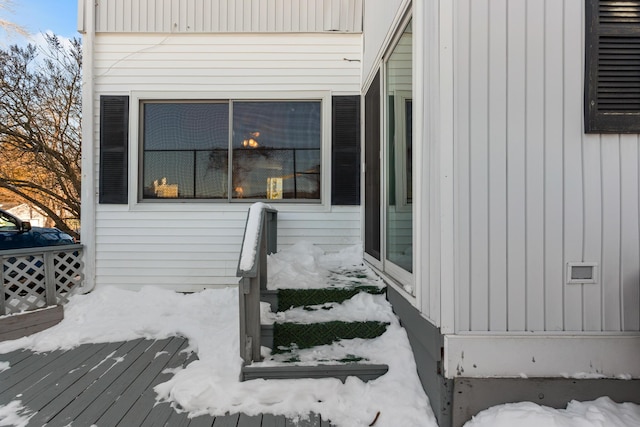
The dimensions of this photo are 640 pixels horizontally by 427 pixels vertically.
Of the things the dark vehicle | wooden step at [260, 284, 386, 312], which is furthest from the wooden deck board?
the dark vehicle

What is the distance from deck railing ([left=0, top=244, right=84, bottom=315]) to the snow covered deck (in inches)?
28.1

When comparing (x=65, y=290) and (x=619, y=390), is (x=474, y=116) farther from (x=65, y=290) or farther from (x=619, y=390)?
(x=65, y=290)

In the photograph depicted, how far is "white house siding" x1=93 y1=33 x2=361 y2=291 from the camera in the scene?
4031 mm

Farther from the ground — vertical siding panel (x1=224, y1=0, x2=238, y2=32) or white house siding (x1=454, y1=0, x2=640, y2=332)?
vertical siding panel (x1=224, y1=0, x2=238, y2=32)

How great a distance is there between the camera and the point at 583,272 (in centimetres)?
177

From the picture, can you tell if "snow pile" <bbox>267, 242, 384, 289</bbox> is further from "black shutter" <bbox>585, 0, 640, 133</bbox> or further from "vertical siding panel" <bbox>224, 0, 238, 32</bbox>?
"vertical siding panel" <bbox>224, 0, 238, 32</bbox>

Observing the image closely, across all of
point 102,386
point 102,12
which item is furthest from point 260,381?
point 102,12

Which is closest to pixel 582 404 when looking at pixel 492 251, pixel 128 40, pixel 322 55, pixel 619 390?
pixel 619 390

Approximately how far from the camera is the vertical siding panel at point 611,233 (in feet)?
5.81

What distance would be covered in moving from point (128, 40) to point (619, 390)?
521 centimetres

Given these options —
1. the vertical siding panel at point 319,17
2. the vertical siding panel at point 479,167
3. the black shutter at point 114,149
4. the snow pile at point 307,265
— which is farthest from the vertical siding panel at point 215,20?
the vertical siding panel at point 479,167

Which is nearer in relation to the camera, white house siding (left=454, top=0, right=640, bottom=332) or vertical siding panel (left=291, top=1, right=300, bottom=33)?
white house siding (left=454, top=0, right=640, bottom=332)

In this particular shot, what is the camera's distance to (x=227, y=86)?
407cm

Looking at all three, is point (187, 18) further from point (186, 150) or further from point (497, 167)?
point (497, 167)
